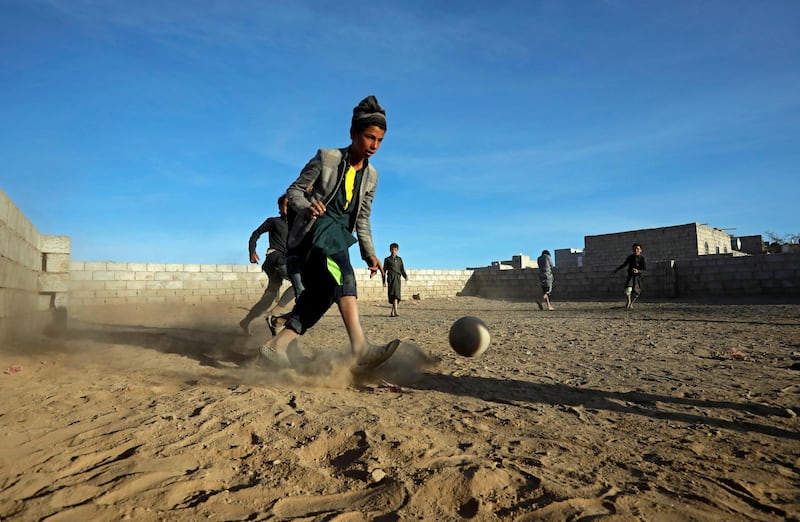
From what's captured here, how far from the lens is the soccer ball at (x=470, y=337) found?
388cm

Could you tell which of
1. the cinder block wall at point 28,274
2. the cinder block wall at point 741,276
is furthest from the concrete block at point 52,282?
the cinder block wall at point 741,276

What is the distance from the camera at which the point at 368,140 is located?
331 cm

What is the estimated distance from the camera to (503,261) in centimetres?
3634

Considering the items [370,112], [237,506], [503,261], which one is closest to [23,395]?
[237,506]

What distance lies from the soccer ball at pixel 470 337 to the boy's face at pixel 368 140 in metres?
1.59

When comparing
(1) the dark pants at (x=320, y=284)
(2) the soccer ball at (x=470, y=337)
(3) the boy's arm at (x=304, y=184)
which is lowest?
(2) the soccer ball at (x=470, y=337)

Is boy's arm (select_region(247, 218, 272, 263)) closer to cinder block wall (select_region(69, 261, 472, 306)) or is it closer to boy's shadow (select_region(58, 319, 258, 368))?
boy's shadow (select_region(58, 319, 258, 368))

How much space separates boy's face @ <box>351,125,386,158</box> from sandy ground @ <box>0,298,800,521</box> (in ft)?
4.97

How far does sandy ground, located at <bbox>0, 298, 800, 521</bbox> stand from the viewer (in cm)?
150

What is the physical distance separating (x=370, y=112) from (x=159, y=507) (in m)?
2.59

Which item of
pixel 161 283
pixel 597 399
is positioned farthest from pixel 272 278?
pixel 161 283

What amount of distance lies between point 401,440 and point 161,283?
12.9 metres

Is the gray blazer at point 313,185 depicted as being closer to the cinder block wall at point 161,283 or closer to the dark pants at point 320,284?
the dark pants at point 320,284

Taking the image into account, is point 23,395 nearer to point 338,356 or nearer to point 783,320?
point 338,356
